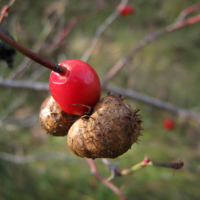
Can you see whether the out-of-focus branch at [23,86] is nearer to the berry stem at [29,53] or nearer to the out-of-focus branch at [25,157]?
the out-of-focus branch at [25,157]

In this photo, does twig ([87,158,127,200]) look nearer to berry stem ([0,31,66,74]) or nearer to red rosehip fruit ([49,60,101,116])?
red rosehip fruit ([49,60,101,116])

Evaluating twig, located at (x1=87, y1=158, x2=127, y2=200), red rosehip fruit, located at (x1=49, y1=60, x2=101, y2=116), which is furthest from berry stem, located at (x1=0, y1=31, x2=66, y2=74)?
twig, located at (x1=87, y1=158, x2=127, y2=200)

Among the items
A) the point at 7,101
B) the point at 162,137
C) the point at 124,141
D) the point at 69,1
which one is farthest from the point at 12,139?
the point at 69,1

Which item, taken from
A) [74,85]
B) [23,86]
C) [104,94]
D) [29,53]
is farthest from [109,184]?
[104,94]

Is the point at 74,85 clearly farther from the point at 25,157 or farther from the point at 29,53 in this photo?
the point at 25,157

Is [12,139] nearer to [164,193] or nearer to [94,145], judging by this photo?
[164,193]

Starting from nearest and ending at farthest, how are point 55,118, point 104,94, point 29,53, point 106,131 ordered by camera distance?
point 29,53
point 106,131
point 55,118
point 104,94
